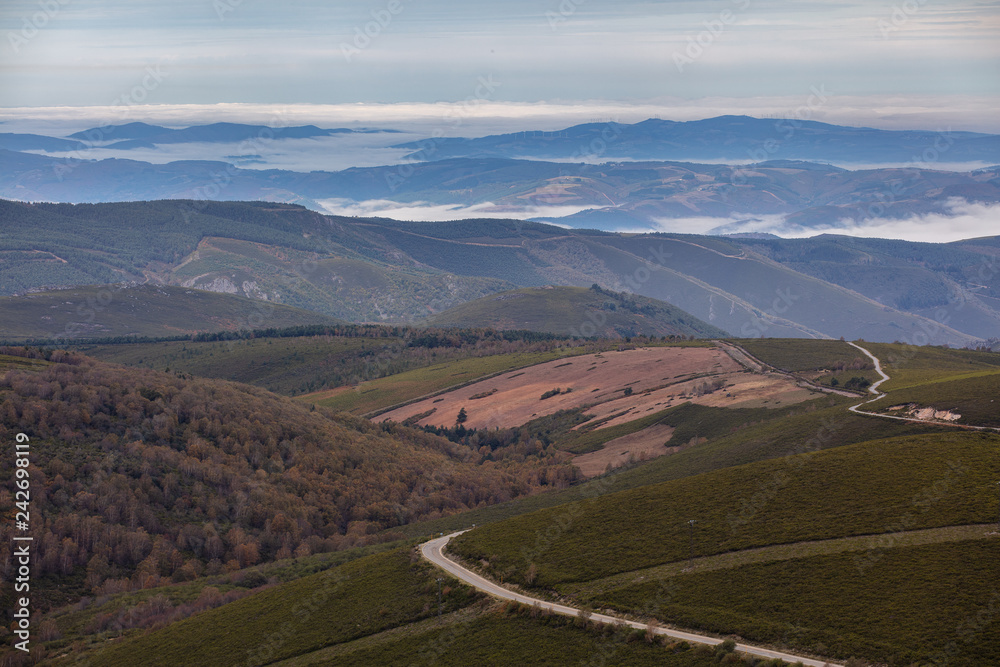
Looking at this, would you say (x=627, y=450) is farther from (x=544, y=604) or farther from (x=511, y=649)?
→ (x=511, y=649)

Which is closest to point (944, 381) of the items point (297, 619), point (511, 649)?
point (511, 649)

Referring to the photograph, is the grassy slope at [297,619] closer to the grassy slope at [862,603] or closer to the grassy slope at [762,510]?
the grassy slope at [762,510]

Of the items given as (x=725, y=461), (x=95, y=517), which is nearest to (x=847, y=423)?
(x=725, y=461)

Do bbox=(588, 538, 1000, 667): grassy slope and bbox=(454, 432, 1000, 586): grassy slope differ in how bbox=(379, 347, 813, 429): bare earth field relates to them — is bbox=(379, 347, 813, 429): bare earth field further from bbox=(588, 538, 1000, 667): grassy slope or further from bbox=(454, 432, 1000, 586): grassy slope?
bbox=(588, 538, 1000, 667): grassy slope

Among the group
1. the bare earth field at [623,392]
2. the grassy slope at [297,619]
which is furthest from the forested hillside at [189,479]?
the bare earth field at [623,392]

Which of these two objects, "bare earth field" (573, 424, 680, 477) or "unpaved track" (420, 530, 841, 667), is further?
"bare earth field" (573, 424, 680, 477)

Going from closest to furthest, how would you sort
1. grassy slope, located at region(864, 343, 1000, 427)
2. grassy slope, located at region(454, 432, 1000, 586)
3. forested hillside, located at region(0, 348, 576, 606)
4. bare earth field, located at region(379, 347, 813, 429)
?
1. grassy slope, located at region(454, 432, 1000, 586)
2. forested hillside, located at region(0, 348, 576, 606)
3. grassy slope, located at region(864, 343, 1000, 427)
4. bare earth field, located at region(379, 347, 813, 429)

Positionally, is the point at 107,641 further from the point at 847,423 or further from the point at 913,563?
the point at 847,423

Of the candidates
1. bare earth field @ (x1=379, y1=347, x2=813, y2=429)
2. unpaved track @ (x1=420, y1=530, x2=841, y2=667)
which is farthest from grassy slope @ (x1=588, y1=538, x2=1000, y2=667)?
bare earth field @ (x1=379, y1=347, x2=813, y2=429)
